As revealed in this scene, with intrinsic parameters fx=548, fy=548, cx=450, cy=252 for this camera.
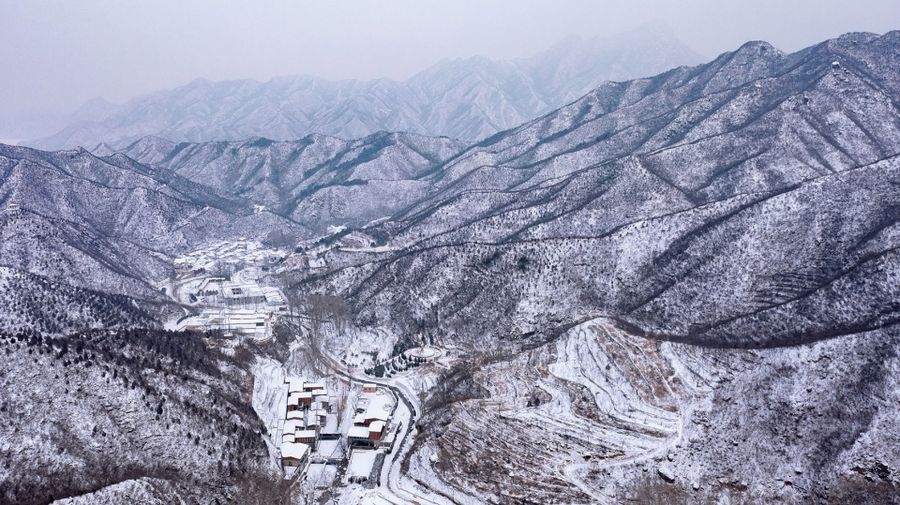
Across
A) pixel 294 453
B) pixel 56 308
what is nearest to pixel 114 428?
pixel 294 453

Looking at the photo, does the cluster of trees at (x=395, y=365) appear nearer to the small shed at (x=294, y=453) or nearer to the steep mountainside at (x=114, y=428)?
the small shed at (x=294, y=453)

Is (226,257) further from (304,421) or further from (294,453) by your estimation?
(294,453)

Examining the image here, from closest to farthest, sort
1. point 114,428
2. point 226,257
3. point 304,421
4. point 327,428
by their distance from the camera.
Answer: point 114,428
point 304,421
point 327,428
point 226,257

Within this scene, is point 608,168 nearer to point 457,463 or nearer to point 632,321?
point 632,321

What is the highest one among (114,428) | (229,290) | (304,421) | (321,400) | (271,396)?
(229,290)

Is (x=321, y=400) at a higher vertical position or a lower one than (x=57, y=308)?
lower

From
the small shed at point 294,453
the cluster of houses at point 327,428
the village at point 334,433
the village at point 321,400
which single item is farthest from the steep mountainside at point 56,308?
the small shed at point 294,453
